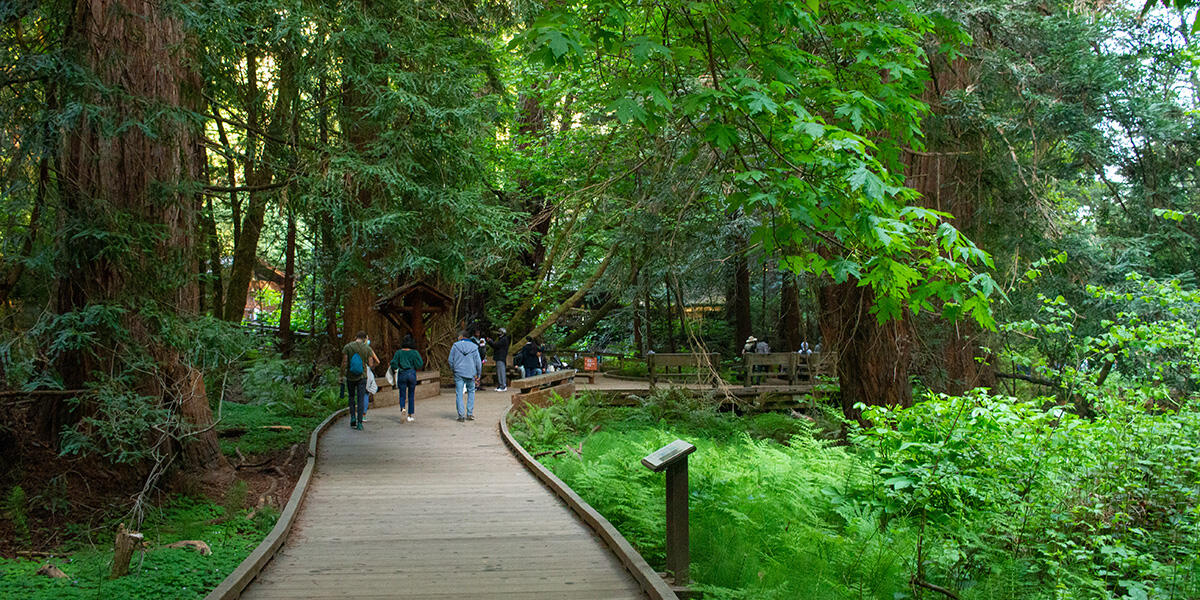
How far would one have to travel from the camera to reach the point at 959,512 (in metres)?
6.80

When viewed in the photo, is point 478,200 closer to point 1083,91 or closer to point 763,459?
point 763,459

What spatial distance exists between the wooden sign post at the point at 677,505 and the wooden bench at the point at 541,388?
10.5 meters

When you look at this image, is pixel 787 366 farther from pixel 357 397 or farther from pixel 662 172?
pixel 357 397

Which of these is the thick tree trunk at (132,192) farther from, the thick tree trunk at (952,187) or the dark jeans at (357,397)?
the thick tree trunk at (952,187)

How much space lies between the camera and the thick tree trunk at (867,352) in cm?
1055

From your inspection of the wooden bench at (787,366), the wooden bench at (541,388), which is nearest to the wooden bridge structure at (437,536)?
the wooden bench at (541,388)

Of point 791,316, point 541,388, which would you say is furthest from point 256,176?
point 791,316

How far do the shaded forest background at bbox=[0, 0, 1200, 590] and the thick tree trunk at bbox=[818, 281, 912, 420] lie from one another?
4 cm

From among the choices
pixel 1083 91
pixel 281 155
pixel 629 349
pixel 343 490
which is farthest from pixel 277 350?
pixel 1083 91

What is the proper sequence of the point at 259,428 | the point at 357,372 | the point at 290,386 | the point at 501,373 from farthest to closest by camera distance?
the point at 501,373 → the point at 290,386 → the point at 259,428 → the point at 357,372

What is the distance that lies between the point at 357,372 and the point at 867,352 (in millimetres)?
8220

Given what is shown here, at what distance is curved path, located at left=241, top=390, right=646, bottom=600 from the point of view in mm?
6082

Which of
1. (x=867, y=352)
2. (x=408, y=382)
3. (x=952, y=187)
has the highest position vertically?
(x=952, y=187)

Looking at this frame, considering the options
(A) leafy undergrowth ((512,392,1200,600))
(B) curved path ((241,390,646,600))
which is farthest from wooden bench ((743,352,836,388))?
(A) leafy undergrowth ((512,392,1200,600))
